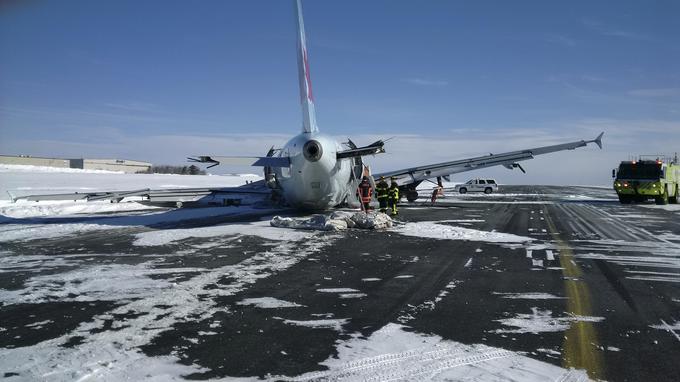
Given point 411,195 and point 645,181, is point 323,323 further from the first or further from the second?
point 645,181

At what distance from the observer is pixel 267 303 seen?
630cm

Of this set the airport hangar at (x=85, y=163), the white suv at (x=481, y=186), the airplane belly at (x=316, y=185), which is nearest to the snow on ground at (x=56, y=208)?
the airplane belly at (x=316, y=185)

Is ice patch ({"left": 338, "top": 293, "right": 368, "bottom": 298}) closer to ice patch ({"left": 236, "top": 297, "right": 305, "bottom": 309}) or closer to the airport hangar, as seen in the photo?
ice patch ({"left": 236, "top": 297, "right": 305, "bottom": 309})

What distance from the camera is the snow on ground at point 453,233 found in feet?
A: 43.4

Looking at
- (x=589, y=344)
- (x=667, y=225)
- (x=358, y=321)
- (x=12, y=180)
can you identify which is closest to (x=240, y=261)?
(x=358, y=321)

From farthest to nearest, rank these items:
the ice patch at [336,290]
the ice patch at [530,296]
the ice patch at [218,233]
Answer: the ice patch at [218,233], the ice patch at [336,290], the ice patch at [530,296]

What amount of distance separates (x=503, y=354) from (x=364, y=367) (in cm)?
138

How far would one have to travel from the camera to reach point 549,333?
5016 millimetres

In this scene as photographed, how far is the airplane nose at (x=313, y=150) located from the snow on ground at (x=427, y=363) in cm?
1208

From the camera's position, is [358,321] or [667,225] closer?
[358,321]

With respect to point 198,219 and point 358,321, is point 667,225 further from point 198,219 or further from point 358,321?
point 198,219

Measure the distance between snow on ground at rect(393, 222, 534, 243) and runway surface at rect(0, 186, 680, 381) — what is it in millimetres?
1191

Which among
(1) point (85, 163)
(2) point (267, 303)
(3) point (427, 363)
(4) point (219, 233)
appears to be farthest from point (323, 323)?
(1) point (85, 163)

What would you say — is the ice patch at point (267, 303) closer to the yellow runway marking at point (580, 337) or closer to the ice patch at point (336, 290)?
the ice patch at point (336, 290)
